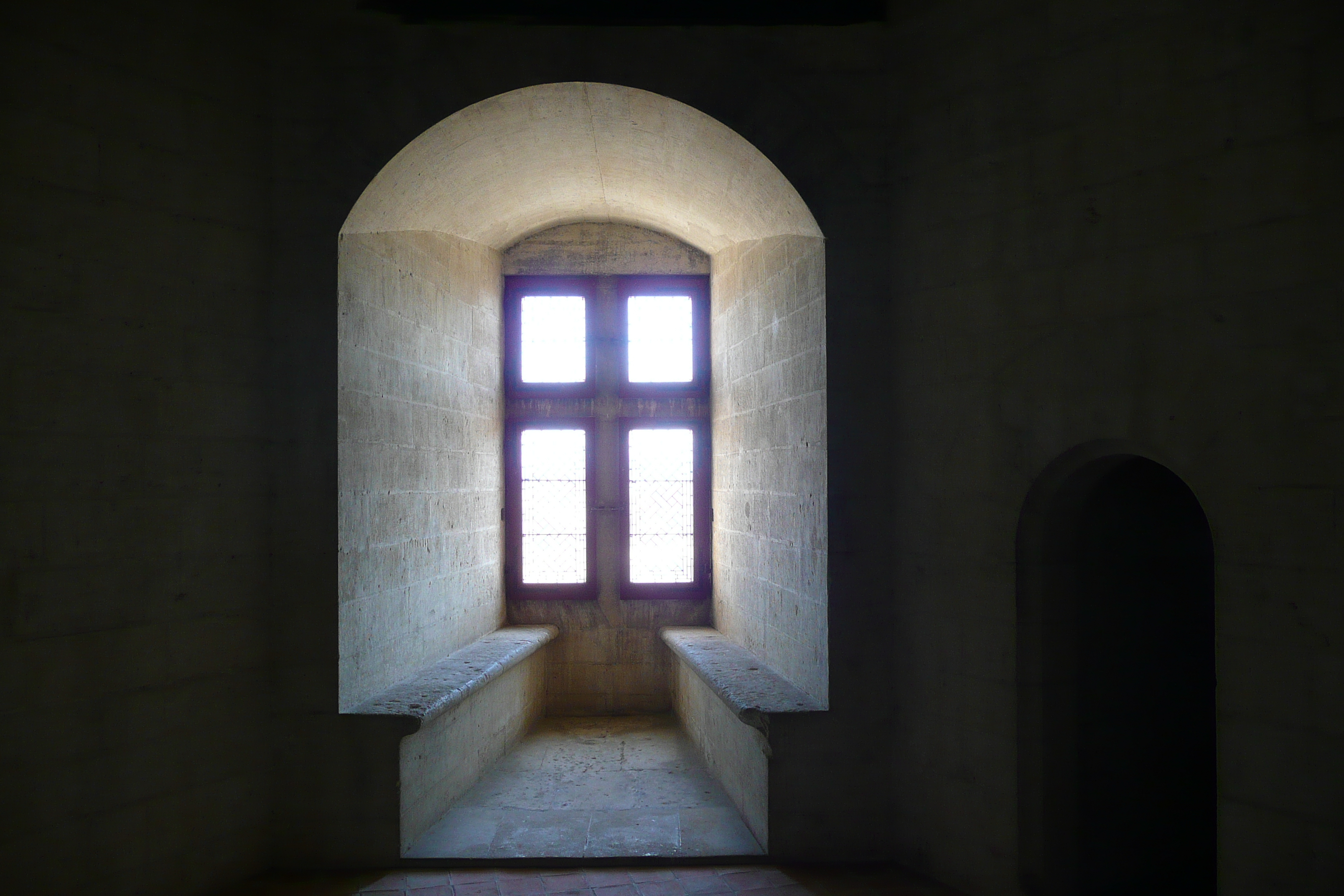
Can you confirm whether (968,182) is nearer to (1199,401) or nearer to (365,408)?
(1199,401)

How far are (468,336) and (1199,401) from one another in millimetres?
4235

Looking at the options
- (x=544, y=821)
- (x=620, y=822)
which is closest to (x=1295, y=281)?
(x=620, y=822)

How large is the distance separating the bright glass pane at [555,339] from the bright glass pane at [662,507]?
71 cm

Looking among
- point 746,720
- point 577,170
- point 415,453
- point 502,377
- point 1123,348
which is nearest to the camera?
point 1123,348

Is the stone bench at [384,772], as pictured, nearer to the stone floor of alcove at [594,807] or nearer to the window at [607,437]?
the stone floor of alcove at [594,807]

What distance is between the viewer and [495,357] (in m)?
5.96

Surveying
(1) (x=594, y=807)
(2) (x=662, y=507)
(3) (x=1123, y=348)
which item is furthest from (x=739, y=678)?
(3) (x=1123, y=348)

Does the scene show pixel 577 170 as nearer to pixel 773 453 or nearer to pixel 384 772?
pixel 773 453

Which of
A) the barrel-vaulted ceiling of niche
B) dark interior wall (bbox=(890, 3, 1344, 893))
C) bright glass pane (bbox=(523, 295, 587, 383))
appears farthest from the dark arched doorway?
bright glass pane (bbox=(523, 295, 587, 383))

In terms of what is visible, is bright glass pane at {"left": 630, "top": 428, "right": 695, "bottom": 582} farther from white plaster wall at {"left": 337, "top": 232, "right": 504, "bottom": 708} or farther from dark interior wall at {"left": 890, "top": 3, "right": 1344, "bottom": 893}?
dark interior wall at {"left": 890, "top": 3, "right": 1344, "bottom": 893}

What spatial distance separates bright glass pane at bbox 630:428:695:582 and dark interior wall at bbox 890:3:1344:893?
102 inches

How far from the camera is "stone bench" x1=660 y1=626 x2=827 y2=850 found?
12.2 feet

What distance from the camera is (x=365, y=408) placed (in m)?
4.01

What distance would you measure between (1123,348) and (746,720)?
2275 millimetres
